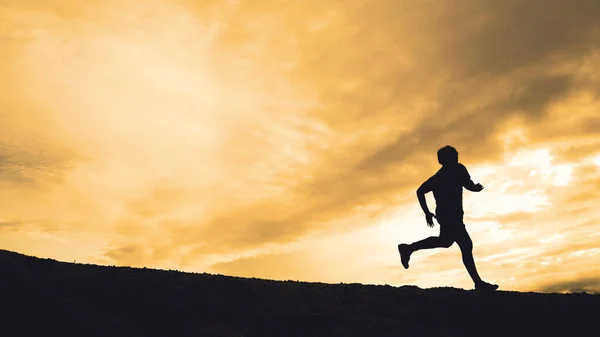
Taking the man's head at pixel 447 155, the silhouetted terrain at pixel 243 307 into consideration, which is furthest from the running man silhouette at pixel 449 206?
the silhouetted terrain at pixel 243 307

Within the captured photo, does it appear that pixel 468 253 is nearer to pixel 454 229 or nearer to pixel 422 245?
pixel 454 229

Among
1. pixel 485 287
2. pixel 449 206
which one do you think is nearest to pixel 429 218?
pixel 449 206

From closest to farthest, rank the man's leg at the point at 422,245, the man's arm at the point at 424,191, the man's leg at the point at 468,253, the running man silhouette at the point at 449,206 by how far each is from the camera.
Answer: the man's leg at the point at 468,253 → the running man silhouette at the point at 449,206 → the man's leg at the point at 422,245 → the man's arm at the point at 424,191

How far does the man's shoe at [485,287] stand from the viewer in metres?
10.4

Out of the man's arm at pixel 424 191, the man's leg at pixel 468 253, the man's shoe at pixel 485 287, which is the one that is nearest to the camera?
the man's shoe at pixel 485 287

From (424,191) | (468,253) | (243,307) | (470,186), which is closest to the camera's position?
(243,307)

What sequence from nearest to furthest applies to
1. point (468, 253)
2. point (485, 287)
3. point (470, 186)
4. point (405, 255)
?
1. point (485, 287)
2. point (468, 253)
3. point (470, 186)
4. point (405, 255)

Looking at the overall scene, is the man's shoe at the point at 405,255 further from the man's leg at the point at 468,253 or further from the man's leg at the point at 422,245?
the man's leg at the point at 468,253

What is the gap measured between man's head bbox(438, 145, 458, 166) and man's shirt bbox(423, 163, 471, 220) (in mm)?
95

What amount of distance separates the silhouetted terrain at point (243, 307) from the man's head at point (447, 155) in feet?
9.09

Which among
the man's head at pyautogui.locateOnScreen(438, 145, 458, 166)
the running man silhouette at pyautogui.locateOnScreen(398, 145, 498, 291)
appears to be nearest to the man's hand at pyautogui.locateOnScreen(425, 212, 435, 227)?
the running man silhouette at pyautogui.locateOnScreen(398, 145, 498, 291)

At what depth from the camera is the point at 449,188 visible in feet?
36.1

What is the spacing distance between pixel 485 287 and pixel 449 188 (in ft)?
7.14

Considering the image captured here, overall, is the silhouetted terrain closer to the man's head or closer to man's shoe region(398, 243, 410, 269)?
man's shoe region(398, 243, 410, 269)
